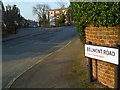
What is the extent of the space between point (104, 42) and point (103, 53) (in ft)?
1.29

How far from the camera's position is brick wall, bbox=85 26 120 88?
419 cm

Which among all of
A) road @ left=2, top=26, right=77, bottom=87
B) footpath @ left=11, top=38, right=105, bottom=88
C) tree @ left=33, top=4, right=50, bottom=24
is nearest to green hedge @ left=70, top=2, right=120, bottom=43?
footpath @ left=11, top=38, right=105, bottom=88

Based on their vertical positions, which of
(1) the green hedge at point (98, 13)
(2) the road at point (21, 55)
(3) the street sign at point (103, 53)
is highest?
(1) the green hedge at point (98, 13)

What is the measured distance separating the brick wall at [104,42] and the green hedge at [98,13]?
16 centimetres

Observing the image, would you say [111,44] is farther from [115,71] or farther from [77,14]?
[77,14]

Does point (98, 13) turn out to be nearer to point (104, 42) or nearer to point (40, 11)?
point (104, 42)

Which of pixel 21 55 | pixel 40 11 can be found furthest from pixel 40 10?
pixel 21 55

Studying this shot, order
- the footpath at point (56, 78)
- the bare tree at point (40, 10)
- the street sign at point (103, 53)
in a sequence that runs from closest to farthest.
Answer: the street sign at point (103, 53)
the footpath at point (56, 78)
the bare tree at point (40, 10)

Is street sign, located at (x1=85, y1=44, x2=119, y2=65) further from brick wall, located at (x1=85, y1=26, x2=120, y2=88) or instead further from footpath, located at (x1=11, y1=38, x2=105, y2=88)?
footpath, located at (x1=11, y1=38, x2=105, y2=88)

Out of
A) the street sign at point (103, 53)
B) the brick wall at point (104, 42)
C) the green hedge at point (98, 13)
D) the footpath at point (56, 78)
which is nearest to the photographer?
the street sign at point (103, 53)

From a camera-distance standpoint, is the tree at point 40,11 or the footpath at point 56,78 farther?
the tree at point 40,11

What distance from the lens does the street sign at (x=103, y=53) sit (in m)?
3.83

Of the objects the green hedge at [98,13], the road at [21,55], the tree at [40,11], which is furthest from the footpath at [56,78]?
the tree at [40,11]

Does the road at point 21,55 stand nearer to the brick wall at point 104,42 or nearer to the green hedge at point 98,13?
the brick wall at point 104,42
